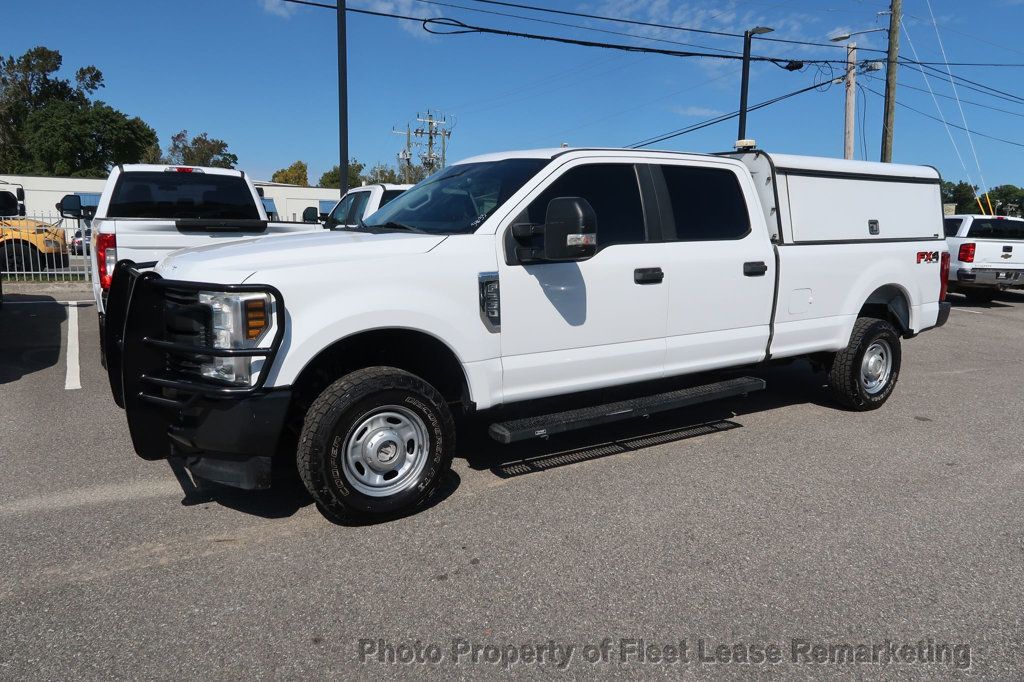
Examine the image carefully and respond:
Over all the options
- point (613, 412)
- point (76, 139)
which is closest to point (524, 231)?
point (613, 412)

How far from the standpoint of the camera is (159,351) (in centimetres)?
375

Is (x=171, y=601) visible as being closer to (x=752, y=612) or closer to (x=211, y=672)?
(x=211, y=672)

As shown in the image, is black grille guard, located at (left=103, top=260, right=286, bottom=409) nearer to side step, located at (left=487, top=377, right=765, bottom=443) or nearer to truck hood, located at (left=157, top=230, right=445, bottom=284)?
truck hood, located at (left=157, top=230, right=445, bottom=284)

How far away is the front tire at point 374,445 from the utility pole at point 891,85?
21.4m

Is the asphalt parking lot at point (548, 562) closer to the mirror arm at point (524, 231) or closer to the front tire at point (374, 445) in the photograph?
the front tire at point (374, 445)

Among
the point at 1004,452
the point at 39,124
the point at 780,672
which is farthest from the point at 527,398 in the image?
the point at 39,124

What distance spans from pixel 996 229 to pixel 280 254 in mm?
16713

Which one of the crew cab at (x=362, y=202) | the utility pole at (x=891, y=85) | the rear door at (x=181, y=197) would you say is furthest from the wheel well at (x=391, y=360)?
the utility pole at (x=891, y=85)

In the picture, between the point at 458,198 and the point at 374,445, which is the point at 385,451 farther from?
the point at 458,198

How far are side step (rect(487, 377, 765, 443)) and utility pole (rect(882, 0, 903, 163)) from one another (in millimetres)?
19305

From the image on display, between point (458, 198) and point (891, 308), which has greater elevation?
point (458, 198)

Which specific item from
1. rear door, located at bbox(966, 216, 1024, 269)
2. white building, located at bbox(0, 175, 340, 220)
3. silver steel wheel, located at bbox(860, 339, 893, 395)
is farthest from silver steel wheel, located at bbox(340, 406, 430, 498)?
white building, located at bbox(0, 175, 340, 220)

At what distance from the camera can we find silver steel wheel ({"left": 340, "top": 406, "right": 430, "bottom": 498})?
385 centimetres

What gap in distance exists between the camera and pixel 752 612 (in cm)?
313
